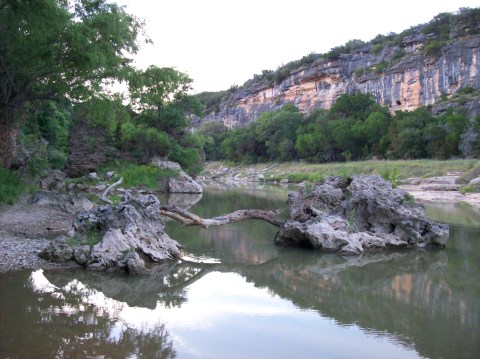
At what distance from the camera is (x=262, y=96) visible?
110188 mm

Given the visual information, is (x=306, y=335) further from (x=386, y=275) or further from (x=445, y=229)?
(x=445, y=229)

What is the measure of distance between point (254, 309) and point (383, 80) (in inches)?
3000

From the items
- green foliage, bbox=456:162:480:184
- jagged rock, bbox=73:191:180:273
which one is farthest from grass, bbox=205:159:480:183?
jagged rock, bbox=73:191:180:273

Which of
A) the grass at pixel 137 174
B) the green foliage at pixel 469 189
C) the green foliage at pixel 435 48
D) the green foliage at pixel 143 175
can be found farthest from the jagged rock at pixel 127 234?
the green foliage at pixel 435 48

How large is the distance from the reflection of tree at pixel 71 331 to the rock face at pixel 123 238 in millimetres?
1610

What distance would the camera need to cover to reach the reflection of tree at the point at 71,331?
5.14 m

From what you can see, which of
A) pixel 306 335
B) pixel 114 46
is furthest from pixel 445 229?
pixel 114 46

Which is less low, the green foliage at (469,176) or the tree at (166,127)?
the tree at (166,127)

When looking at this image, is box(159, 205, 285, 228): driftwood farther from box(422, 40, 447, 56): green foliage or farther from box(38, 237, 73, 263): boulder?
box(422, 40, 447, 56): green foliage

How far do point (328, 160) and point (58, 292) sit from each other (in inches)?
2143

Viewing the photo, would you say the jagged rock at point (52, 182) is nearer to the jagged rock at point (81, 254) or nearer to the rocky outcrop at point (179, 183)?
the jagged rock at point (81, 254)

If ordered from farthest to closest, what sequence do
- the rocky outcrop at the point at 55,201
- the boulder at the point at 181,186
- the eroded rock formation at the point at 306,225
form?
the boulder at the point at 181,186
the rocky outcrop at the point at 55,201
the eroded rock formation at the point at 306,225

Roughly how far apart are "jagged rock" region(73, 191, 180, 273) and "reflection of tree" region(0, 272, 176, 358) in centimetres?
160

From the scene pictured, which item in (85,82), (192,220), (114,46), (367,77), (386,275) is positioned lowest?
(386,275)
